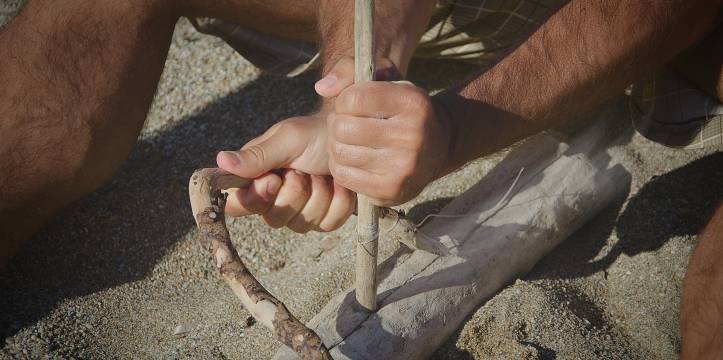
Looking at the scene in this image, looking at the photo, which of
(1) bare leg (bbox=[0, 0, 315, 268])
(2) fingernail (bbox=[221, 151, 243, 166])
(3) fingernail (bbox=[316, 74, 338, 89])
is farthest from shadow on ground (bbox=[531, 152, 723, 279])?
(1) bare leg (bbox=[0, 0, 315, 268])

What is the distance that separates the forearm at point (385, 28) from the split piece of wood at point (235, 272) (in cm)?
60

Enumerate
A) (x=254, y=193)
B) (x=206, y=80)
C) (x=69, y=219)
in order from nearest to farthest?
(x=254, y=193), (x=69, y=219), (x=206, y=80)

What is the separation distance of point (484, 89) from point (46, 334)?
1.37 meters

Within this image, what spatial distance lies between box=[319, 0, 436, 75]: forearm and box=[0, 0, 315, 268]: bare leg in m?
0.51

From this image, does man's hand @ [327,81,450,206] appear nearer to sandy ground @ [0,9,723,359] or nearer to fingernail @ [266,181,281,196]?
fingernail @ [266,181,281,196]

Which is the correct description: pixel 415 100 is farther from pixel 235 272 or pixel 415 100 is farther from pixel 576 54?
pixel 576 54

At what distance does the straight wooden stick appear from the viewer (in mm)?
1238

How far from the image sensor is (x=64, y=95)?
77.7 inches

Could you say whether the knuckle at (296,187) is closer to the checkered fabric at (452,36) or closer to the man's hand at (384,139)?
the man's hand at (384,139)

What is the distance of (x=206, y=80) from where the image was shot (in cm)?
280

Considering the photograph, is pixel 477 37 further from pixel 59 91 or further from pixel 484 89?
pixel 59 91

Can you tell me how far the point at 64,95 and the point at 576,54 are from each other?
4.74 ft

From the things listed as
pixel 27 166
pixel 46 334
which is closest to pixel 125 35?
pixel 27 166

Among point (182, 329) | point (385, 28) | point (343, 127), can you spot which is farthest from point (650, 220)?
point (182, 329)
